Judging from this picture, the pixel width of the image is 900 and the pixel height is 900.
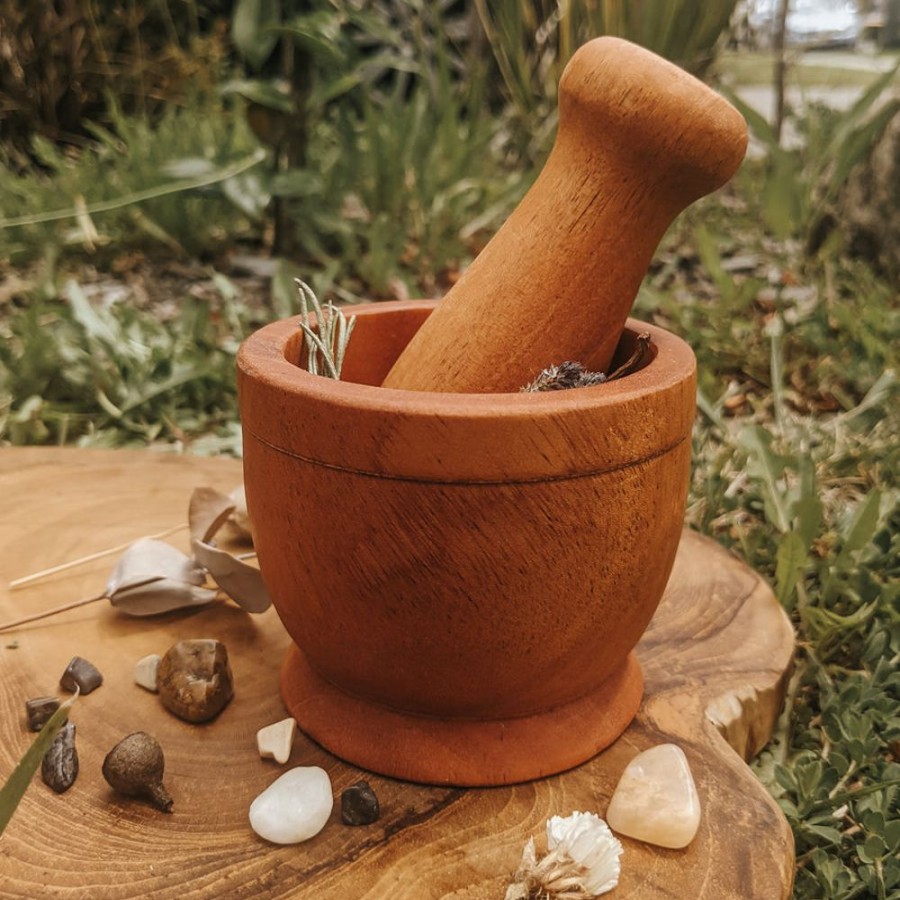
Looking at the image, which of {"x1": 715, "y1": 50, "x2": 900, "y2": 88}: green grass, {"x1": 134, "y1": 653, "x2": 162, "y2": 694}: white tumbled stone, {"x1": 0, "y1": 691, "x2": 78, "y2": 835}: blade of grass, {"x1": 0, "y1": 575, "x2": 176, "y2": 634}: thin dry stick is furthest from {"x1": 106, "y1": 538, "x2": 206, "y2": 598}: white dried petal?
{"x1": 715, "y1": 50, "x2": 900, "y2": 88}: green grass

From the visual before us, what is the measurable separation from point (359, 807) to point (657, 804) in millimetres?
245

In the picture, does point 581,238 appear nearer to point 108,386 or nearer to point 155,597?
point 155,597

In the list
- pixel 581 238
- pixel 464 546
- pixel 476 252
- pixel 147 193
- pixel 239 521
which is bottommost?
pixel 476 252

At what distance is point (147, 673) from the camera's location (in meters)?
0.96

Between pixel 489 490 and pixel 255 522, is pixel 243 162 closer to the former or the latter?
pixel 255 522

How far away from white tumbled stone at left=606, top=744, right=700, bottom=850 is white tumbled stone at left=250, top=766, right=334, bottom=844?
241 mm

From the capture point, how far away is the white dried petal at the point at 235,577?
1.04m

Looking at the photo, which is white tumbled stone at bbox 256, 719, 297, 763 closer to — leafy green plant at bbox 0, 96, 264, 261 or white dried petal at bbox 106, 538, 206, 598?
white dried petal at bbox 106, 538, 206, 598

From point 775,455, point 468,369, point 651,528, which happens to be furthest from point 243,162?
point 651,528

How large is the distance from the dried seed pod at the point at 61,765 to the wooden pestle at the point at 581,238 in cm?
43

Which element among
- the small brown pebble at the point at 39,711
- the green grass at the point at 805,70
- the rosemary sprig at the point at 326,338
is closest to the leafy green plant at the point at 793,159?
the green grass at the point at 805,70

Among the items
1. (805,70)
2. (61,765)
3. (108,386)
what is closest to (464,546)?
(61,765)

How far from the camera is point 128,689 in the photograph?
95 cm

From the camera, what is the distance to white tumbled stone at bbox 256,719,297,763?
86 cm
